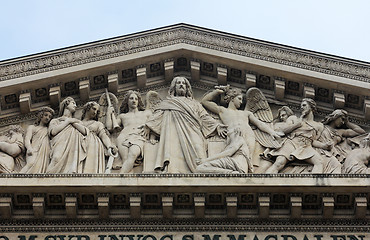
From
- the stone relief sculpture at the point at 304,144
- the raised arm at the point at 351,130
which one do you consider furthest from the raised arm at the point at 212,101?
the raised arm at the point at 351,130

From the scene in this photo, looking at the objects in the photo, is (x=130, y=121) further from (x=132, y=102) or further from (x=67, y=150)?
(x=67, y=150)

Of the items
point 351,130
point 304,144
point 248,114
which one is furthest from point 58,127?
point 351,130

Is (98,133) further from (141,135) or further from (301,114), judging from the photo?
(301,114)

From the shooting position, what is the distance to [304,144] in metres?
25.2

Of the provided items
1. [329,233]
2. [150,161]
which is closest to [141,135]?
[150,161]

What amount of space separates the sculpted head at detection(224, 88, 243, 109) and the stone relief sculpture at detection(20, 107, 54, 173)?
380cm

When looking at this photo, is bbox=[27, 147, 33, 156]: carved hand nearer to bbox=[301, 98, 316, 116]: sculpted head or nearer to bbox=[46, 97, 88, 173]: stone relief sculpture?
bbox=[46, 97, 88, 173]: stone relief sculpture

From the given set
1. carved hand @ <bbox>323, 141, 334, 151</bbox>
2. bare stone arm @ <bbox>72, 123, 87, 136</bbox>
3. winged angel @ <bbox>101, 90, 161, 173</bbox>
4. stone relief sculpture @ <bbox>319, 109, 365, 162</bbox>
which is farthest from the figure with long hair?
stone relief sculpture @ <bbox>319, 109, 365, 162</bbox>

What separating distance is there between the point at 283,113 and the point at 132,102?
3.26 m

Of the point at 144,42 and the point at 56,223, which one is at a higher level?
the point at 144,42

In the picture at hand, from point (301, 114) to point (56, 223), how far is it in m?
5.99

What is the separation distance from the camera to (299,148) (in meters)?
25.0

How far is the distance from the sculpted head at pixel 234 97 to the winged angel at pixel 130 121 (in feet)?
4.87

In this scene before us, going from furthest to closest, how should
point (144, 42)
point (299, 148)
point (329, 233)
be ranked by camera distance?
1. point (144, 42)
2. point (299, 148)
3. point (329, 233)
